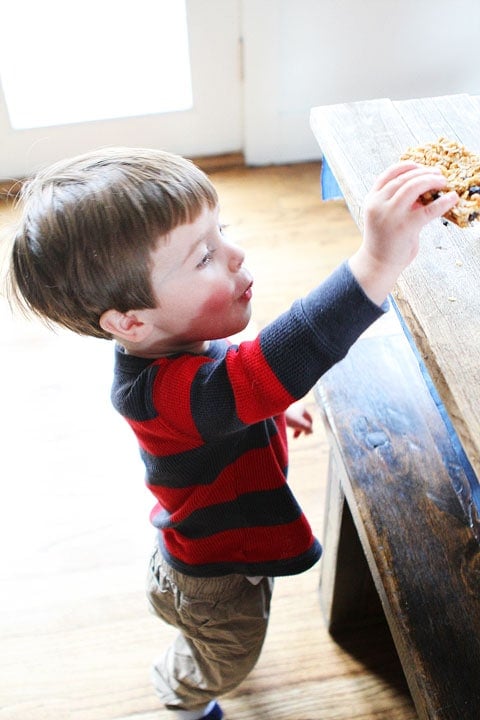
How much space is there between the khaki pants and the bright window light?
4.89 ft

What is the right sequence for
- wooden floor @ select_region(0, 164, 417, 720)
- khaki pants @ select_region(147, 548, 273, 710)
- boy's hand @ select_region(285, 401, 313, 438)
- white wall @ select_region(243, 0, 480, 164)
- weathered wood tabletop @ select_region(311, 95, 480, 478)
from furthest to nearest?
white wall @ select_region(243, 0, 480, 164), wooden floor @ select_region(0, 164, 417, 720), boy's hand @ select_region(285, 401, 313, 438), khaki pants @ select_region(147, 548, 273, 710), weathered wood tabletop @ select_region(311, 95, 480, 478)

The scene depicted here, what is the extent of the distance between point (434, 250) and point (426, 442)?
0.33 metres

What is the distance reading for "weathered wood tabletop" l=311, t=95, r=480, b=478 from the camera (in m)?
0.60

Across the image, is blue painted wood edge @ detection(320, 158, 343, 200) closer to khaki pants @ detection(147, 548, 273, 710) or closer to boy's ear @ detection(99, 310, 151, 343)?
boy's ear @ detection(99, 310, 151, 343)

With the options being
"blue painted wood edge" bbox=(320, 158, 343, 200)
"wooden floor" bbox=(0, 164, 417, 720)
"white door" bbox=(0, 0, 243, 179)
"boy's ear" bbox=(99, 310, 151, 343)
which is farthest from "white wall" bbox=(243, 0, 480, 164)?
"boy's ear" bbox=(99, 310, 151, 343)

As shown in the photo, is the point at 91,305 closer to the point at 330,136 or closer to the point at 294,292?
the point at 330,136

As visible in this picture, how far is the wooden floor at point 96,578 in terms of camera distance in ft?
3.86

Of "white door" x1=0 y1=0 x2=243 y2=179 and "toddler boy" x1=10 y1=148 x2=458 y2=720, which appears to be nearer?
"toddler boy" x1=10 y1=148 x2=458 y2=720

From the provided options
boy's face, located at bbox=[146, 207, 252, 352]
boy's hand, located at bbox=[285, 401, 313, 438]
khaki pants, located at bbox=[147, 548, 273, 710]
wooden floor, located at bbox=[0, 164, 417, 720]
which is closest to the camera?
boy's face, located at bbox=[146, 207, 252, 352]

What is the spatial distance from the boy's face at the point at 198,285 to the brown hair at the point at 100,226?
13 mm

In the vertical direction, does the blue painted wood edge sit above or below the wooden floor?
above

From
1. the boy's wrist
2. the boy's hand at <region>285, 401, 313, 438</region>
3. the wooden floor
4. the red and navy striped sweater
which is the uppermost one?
the boy's wrist

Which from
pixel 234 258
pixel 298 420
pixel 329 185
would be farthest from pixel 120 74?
pixel 234 258

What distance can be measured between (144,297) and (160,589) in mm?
441
